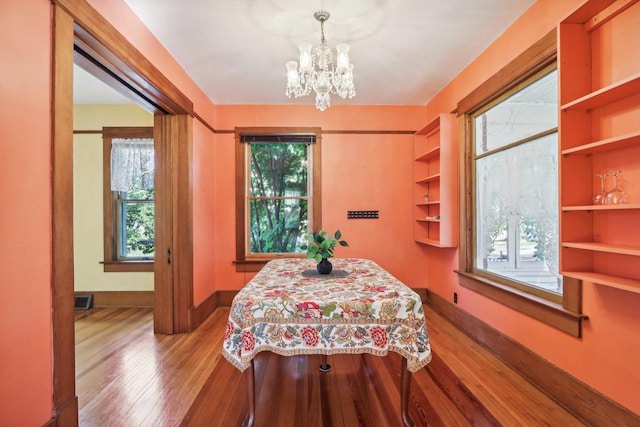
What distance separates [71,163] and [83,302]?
3197 millimetres

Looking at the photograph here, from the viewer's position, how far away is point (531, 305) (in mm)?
2123

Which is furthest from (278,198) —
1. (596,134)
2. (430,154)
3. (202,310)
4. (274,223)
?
(596,134)

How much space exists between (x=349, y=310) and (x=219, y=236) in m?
2.86

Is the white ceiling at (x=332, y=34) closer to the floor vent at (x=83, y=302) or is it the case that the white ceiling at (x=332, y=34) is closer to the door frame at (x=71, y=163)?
the door frame at (x=71, y=163)

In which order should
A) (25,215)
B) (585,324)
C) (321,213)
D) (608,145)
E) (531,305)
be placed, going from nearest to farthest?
(25,215) → (608,145) → (585,324) → (531,305) → (321,213)

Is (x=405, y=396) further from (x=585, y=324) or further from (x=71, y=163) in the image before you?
(x=71, y=163)

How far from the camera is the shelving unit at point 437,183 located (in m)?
3.18

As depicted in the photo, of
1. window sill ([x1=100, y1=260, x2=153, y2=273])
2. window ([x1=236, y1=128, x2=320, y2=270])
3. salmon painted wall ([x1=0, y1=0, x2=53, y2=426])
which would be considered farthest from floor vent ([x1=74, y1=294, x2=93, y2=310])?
salmon painted wall ([x1=0, y1=0, x2=53, y2=426])

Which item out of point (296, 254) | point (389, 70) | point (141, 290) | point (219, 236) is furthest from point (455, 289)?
point (141, 290)

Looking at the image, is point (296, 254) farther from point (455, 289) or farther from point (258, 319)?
point (258, 319)

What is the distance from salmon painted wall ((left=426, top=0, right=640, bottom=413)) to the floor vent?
4.74 metres

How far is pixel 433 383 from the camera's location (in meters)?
2.07

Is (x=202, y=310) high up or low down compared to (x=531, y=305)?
down

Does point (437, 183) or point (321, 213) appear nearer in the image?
point (437, 183)
